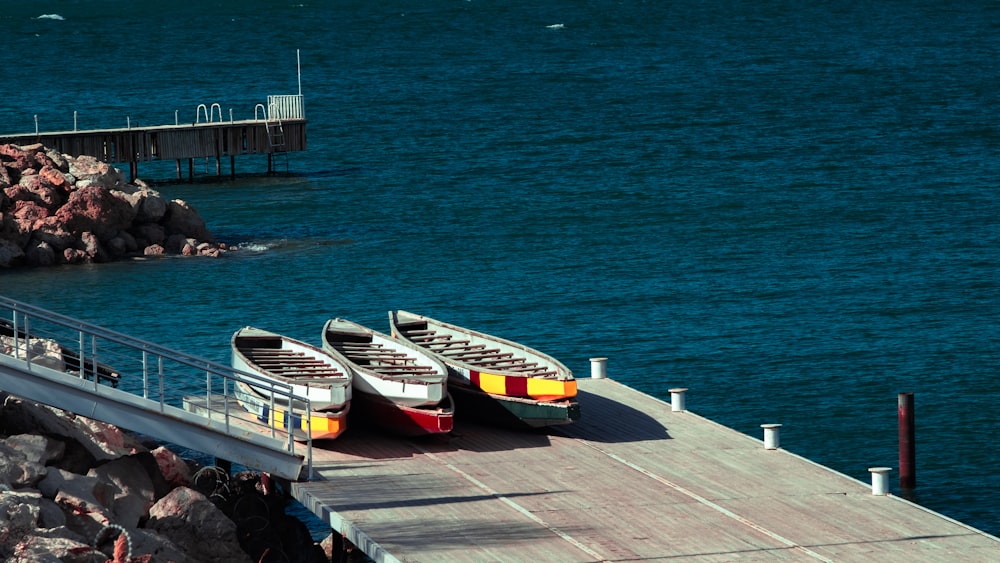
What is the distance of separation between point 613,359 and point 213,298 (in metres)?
12.3

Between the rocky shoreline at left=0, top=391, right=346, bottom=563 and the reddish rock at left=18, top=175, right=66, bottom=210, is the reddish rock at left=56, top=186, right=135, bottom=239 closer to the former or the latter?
the reddish rock at left=18, top=175, right=66, bottom=210

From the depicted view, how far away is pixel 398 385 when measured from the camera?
24.9m

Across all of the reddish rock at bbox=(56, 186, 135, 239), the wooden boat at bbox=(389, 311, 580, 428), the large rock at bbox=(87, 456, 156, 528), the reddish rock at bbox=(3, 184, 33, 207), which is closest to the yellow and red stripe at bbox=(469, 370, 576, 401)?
the wooden boat at bbox=(389, 311, 580, 428)

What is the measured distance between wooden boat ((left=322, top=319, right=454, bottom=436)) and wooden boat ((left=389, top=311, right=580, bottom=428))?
0.45 meters

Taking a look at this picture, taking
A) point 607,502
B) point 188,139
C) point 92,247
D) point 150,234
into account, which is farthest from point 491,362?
point 188,139

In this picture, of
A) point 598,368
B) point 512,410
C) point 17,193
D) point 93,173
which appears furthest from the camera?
point 93,173

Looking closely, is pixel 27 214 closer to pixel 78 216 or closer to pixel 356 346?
pixel 78 216

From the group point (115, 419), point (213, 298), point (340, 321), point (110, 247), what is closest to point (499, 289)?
point (213, 298)

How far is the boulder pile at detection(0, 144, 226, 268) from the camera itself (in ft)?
155

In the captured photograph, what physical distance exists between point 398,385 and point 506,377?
1.90 m

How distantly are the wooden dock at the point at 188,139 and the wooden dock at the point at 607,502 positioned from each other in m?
40.3

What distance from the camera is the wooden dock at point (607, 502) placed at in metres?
19.9

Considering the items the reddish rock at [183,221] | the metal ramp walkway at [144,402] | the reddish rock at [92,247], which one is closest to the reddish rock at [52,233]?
the reddish rock at [92,247]

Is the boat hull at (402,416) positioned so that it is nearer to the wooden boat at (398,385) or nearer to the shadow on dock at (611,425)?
the wooden boat at (398,385)
